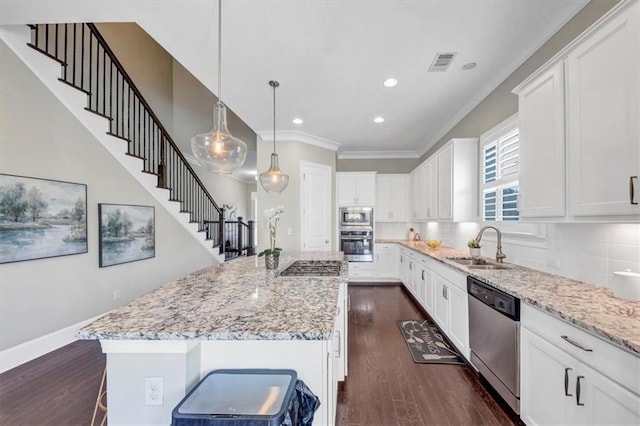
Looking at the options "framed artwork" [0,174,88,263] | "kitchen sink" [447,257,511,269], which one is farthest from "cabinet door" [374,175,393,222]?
"framed artwork" [0,174,88,263]

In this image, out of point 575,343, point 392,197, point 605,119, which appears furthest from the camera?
point 392,197


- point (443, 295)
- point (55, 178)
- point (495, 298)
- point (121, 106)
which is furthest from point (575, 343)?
point (121, 106)

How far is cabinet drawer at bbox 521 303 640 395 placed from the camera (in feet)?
3.43

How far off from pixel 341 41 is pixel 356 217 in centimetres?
366

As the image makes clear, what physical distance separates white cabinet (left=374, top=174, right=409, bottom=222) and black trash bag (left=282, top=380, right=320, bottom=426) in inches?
201

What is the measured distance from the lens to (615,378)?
3.62 feet

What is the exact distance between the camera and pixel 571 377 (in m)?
1.31

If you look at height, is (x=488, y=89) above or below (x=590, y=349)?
above

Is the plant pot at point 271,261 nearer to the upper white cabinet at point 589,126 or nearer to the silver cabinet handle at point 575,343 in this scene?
the silver cabinet handle at point 575,343

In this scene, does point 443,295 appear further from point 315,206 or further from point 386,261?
point 315,206

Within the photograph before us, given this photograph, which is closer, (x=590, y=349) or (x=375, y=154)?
(x=590, y=349)

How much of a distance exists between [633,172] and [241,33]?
2.62 m

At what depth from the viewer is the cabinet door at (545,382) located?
133 centimetres

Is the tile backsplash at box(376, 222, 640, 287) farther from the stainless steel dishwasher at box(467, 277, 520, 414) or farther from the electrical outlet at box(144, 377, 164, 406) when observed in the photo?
the electrical outlet at box(144, 377, 164, 406)
